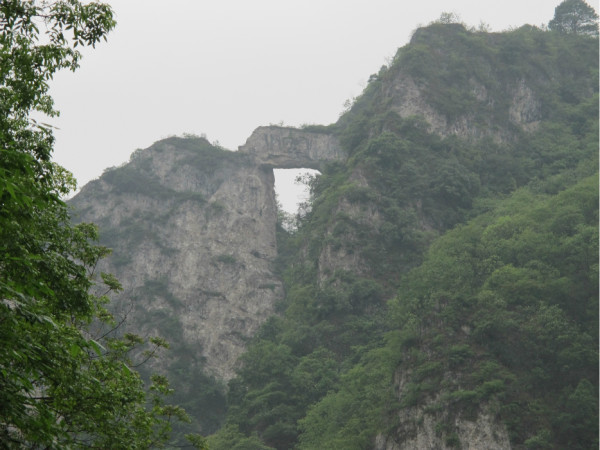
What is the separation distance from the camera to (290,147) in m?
69.8

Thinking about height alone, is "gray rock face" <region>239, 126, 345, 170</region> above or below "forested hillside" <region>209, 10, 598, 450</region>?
above

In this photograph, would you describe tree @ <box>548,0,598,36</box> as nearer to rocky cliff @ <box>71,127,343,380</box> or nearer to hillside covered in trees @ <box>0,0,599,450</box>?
hillside covered in trees @ <box>0,0,599,450</box>

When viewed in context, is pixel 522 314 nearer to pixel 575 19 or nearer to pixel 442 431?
pixel 442 431

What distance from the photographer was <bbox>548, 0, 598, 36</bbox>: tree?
71.6 metres

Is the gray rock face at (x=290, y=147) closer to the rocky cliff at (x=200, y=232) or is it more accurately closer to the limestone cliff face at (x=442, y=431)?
the rocky cliff at (x=200, y=232)

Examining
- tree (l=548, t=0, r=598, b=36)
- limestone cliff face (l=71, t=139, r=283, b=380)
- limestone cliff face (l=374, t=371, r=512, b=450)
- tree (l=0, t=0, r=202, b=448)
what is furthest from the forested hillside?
tree (l=0, t=0, r=202, b=448)

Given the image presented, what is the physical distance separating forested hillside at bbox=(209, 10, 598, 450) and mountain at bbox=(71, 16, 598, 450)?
0.12 metres

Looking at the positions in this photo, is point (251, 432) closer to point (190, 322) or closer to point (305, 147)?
point (190, 322)

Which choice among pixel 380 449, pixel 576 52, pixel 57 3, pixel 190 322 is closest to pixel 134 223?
pixel 190 322

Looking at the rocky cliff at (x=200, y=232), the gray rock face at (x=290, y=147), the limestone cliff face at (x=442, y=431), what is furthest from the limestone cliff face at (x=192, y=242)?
the limestone cliff face at (x=442, y=431)

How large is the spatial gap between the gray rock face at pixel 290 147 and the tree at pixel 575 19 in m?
27.8

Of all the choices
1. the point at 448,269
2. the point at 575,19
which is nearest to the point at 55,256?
the point at 448,269

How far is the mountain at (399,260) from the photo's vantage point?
103 ft

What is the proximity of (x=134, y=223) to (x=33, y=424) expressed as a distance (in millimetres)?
58501
